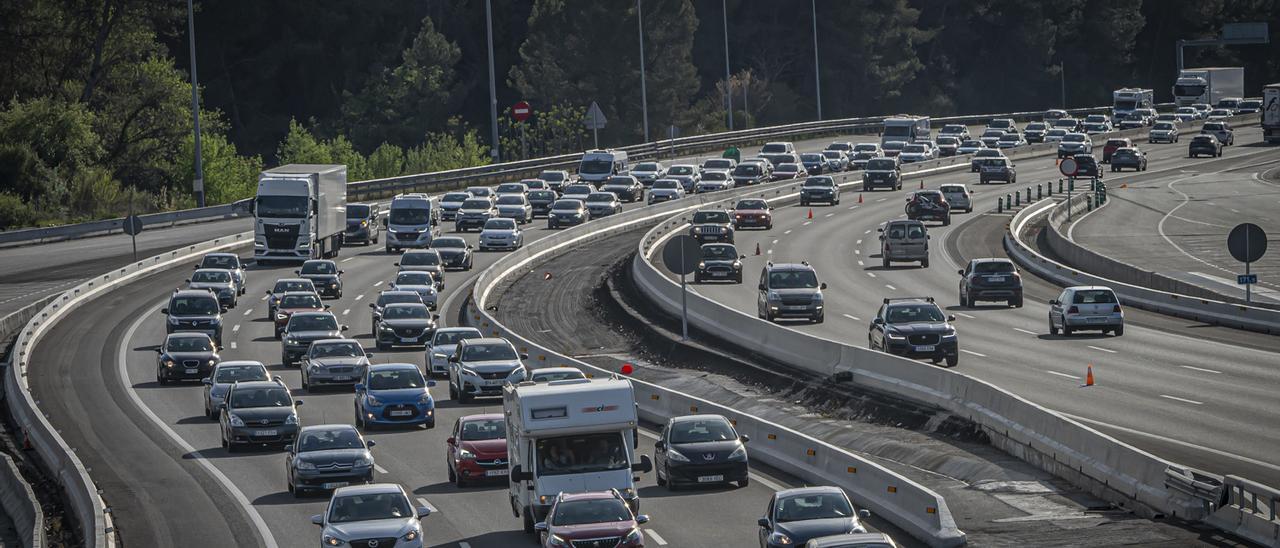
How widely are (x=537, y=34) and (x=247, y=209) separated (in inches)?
2416

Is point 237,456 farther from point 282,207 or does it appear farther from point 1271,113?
point 1271,113

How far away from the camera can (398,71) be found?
14025cm

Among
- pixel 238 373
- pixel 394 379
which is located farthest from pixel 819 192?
pixel 394 379

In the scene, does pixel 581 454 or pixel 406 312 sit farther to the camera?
pixel 406 312

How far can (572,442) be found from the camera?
2517 cm

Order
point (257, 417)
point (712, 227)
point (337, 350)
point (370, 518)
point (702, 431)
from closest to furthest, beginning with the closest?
1. point (370, 518)
2. point (702, 431)
3. point (257, 417)
4. point (337, 350)
5. point (712, 227)

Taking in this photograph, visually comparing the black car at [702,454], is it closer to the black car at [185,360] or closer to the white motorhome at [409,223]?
the black car at [185,360]

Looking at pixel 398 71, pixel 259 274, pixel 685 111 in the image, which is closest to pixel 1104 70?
pixel 685 111

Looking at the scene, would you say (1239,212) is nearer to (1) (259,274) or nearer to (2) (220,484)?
(1) (259,274)

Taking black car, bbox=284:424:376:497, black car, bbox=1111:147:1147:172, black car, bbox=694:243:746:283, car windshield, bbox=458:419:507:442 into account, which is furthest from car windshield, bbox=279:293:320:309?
black car, bbox=1111:147:1147:172

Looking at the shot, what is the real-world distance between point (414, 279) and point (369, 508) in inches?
1359

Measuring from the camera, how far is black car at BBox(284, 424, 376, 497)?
29203 millimetres

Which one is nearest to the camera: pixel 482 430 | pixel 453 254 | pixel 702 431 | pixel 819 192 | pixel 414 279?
pixel 702 431

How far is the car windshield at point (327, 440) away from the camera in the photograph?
29.7 meters
